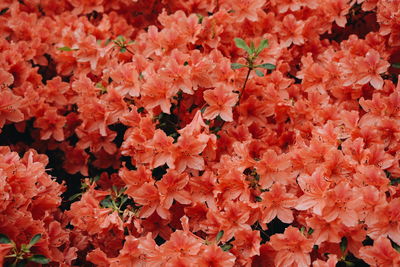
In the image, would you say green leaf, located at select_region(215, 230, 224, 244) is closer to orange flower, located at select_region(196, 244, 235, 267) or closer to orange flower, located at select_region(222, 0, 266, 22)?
orange flower, located at select_region(196, 244, 235, 267)

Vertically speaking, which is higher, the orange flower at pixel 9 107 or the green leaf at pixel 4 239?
the orange flower at pixel 9 107

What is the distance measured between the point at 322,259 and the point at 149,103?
848 millimetres

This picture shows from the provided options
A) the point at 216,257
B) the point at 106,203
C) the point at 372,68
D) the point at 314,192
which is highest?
the point at 372,68

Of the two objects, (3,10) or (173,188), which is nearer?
(173,188)

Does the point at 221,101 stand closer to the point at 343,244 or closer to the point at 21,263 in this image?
the point at 343,244

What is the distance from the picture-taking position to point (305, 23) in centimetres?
253

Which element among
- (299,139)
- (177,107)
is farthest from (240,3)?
(299,139)

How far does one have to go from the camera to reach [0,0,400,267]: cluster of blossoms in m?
1.71

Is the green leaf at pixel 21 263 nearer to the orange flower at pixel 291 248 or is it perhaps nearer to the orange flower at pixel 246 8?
the orange flower at pixel 291 248

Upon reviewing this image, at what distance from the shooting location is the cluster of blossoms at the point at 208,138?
1712 mm

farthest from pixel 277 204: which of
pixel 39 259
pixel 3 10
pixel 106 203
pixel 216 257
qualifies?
pixel 3 10

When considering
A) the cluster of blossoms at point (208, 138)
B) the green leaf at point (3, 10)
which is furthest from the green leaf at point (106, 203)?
the green leaf at point (3, 10)

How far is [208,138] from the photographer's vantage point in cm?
191

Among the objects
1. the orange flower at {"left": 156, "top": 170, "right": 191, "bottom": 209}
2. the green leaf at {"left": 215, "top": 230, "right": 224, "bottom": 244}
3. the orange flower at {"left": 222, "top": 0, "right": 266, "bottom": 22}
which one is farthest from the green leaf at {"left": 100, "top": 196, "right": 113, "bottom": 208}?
the orange flower at {"left": 222, "top": 0, "right": 266, "bottom": 22}
